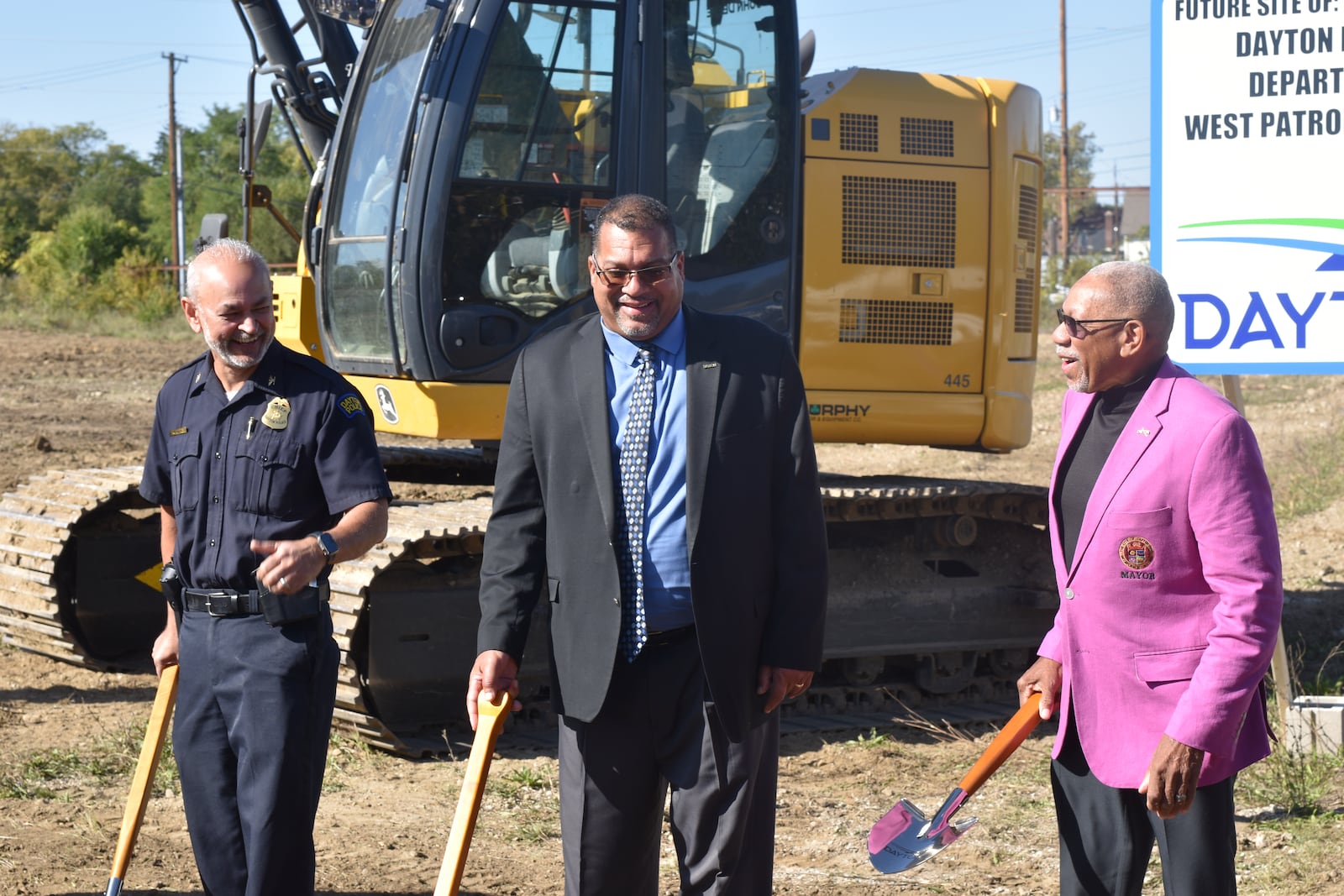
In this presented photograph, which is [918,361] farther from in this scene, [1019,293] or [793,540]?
[793,540]

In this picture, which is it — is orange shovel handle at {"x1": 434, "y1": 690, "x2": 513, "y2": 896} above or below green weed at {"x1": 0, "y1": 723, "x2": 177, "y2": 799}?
above

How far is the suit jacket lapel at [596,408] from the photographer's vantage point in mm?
3275

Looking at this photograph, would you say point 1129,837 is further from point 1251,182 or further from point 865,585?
point 865,585

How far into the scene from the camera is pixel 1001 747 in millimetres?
3340

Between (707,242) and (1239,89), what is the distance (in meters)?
2.31

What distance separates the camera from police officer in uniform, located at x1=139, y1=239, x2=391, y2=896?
351 cm

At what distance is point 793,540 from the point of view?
3.32 meters

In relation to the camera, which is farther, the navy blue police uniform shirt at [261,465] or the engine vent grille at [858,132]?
the engine vent grille at [858,132]

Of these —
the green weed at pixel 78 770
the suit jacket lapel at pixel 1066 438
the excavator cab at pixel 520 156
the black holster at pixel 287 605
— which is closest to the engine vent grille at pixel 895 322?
the excavator cab at pixel 520 156

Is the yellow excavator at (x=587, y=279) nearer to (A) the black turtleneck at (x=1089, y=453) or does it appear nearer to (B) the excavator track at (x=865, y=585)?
(B) the excavator track at (x=865, y=585)

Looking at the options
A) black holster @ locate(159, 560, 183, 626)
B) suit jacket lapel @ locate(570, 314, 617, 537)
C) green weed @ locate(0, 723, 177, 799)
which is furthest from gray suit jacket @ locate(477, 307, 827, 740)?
green weed @ locate(0, 723, 177, 799)

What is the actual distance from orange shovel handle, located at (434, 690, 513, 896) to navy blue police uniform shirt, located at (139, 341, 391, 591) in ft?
2.08

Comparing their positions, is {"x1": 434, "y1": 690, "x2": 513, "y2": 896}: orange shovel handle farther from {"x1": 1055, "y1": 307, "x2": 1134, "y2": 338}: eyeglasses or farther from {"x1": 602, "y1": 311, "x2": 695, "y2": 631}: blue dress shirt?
{"x1": 1055, "y1": 307, "x2": 1134, "y2": 338}: eyeglasses

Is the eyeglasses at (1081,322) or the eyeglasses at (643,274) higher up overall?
the eyeglasses at (643,274)
